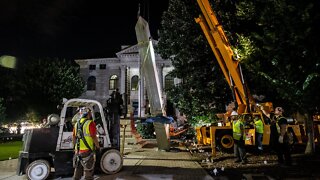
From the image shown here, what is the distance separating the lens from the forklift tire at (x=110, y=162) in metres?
8.20

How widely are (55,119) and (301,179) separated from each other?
6.74 meters

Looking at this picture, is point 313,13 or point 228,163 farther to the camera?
point 228,163

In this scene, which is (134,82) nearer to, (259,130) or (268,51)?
(259,130)

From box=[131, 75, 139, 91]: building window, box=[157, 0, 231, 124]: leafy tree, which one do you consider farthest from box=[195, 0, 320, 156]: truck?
box=[131, 75, 139, 91]: building window

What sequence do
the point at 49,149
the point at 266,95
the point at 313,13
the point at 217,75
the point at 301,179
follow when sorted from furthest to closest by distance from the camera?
the point at 217,75 < the point at 266,95 < the point at 313,13 < the point at 49,149 < the point at 301,179

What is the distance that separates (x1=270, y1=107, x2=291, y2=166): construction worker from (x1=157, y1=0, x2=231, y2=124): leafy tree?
7698mm

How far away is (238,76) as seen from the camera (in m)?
12.0

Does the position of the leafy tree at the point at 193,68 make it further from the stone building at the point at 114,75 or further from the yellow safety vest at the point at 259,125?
the stone building at the point at 114,75

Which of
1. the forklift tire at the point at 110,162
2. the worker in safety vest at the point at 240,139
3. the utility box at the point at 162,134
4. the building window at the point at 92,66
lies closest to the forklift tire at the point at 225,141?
the worker in safety vest at the point at 240,139

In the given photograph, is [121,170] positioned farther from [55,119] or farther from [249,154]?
[249,154]

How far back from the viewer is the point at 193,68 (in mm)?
19141

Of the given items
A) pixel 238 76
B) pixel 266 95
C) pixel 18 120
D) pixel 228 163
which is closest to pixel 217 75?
pixel 266 95

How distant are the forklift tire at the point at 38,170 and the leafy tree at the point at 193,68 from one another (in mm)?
12183

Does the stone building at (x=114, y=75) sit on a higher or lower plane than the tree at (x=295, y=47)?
higher
